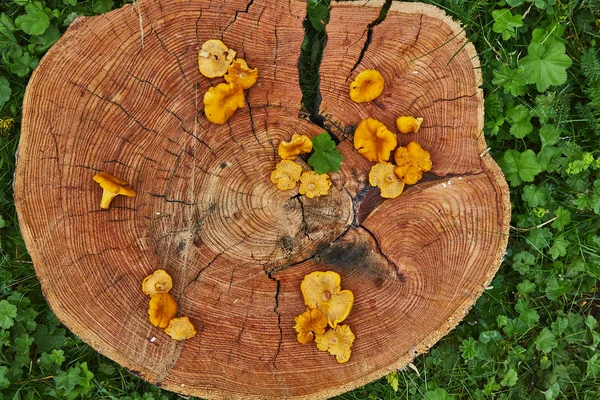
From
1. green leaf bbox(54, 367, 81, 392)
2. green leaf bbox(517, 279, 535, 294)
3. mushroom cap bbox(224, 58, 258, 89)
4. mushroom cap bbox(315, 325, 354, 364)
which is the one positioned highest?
mushroom cap bbox(224, 58, 258, 89)

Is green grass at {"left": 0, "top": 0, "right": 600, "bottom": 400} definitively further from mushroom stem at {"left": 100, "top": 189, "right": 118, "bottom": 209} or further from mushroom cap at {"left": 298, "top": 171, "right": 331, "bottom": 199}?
mushroom stem at {"left": 100, "top": 189, "right": 118, "bottom": 209}

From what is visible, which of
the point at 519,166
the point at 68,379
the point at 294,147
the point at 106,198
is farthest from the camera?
the point at 519,166

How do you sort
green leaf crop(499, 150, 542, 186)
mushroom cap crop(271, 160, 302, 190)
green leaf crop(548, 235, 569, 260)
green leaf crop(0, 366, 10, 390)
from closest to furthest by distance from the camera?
1. mushroom cap crop(271, 160, 302, 190)
2. green leaf crop(0, 366, 10, 390)
3. green leaf crop(499, 150, 542, 186)
4. green leaf crop(548, 235, 569, 260)

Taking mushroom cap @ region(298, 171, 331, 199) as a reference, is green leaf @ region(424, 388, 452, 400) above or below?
below

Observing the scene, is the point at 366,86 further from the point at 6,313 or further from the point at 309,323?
the point at 6,313

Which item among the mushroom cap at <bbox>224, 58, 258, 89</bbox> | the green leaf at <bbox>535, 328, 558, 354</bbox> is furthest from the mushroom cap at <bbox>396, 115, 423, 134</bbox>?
the green leaf at <bbox>535, 328, 558, 354</bbox>

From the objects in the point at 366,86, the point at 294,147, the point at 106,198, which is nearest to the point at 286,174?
the point at 294,147

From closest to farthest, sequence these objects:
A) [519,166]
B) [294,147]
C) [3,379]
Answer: [294,147] < [3,379] < [519,166]

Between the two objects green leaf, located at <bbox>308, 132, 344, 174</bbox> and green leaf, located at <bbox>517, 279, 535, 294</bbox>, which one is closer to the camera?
green leaf, located at <bbox>308, 132, 344, 174</bbox>
